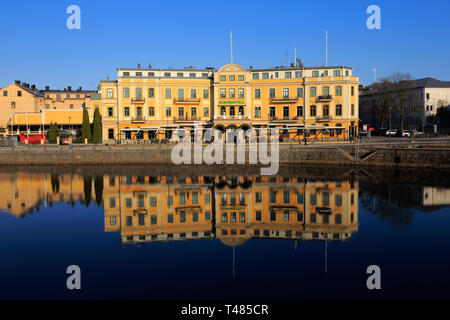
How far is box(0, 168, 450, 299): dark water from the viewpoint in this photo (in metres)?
16.6

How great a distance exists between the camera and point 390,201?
3378 cm

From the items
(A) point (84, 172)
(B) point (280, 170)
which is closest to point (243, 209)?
(B) point (280, 170)

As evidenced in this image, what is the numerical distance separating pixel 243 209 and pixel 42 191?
2063 centimetres

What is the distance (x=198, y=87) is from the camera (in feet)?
238

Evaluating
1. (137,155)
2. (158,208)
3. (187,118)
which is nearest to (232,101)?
(187,118)

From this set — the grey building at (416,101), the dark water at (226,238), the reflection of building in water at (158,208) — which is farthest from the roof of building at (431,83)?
the reflection of building in water at (158,208)

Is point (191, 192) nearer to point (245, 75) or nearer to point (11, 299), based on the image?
point (11, 299)

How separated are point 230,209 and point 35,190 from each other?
20583 mm

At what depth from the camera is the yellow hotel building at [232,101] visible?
231 ft

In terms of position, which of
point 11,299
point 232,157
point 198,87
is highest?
point 198,87

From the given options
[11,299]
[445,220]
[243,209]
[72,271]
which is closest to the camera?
[11,299]

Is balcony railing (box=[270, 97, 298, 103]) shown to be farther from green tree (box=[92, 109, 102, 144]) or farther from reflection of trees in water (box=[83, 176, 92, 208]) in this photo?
reflection of trees in water (box=[83, 176, 92, 208])

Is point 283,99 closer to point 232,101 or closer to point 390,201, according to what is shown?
point 232,101
